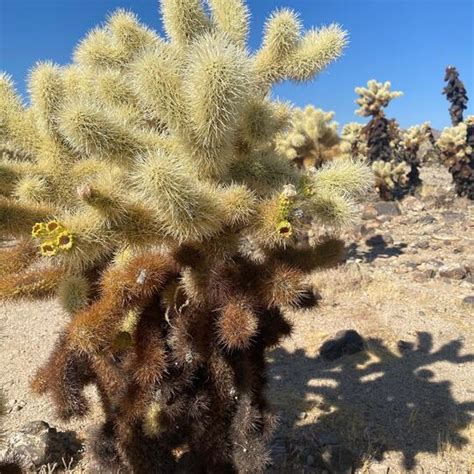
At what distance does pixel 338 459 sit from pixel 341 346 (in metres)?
2.06

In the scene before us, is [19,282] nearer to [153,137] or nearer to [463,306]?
[153,137]

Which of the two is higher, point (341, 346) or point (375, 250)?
point (375, 250)

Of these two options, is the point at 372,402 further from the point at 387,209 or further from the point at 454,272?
the point at 387,209

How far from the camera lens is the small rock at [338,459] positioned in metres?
3.43

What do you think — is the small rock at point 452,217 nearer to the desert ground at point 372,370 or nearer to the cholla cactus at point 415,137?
the desert ground at point 372,370

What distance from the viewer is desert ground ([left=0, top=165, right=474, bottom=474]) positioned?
3623 millimetres

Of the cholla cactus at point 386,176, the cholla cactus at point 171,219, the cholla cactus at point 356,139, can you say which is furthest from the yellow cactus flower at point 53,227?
the cholla cactus at point 356,139

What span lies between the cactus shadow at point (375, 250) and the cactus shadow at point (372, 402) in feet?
10.5

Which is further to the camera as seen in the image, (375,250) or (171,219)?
(375,250)

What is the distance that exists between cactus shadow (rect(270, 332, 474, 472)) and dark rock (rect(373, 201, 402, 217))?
6.32 meters

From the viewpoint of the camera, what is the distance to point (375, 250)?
30.6 ft

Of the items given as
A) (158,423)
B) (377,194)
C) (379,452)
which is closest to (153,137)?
(158,423)

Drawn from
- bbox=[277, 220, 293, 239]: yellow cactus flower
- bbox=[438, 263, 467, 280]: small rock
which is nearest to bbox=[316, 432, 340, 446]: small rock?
bbox=[277, 220, 293, 239]: yellow cactus flower

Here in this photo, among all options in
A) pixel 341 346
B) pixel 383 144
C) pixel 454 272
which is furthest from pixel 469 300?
pixel 383 144
